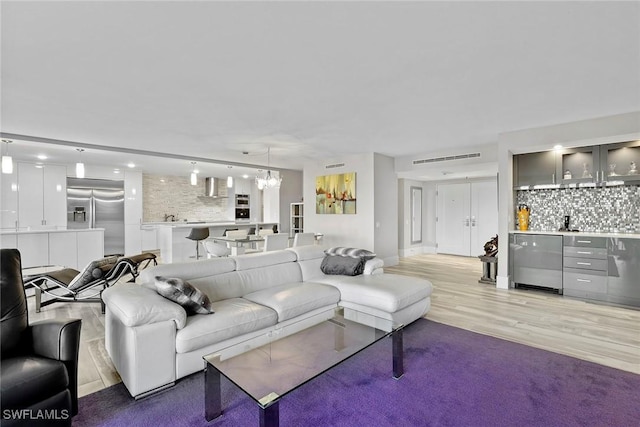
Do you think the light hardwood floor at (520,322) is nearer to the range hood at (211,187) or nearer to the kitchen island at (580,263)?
the kitchen island at (580,263)

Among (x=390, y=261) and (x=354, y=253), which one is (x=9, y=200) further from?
(x=390, y=261)

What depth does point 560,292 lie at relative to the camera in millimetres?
4754

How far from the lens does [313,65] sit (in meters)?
2.77

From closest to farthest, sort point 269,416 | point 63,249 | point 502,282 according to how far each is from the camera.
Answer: point 269,416, point 502,282, point 63,249

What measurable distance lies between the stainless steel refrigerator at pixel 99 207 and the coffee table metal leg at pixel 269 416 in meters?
8.84

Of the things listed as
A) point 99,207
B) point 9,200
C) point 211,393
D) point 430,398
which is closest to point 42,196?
point 9,200

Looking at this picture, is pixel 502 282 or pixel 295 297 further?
pixel 502 282

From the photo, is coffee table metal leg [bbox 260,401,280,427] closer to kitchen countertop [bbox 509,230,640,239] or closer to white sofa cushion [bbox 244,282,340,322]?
white sofa cushion [bbox 244,282,340,322]

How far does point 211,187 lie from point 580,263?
9.92 m

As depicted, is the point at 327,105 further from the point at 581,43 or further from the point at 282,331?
the point at 282,331

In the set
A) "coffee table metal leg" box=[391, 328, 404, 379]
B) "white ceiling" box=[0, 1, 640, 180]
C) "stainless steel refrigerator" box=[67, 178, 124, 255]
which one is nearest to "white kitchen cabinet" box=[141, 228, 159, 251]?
"stainless steel refrigerator" box=[67, 178, 124, 255]

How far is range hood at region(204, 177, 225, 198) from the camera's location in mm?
10703

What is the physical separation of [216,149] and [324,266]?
12.3 ft

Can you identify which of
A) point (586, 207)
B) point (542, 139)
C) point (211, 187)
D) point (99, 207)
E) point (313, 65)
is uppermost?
point (313, 65)
